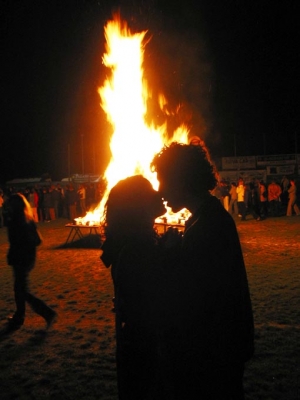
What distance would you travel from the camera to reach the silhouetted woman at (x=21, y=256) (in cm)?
559

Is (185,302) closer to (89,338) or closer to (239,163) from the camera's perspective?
(89,338)

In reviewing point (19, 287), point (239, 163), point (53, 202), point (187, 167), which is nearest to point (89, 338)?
point (19, 287)

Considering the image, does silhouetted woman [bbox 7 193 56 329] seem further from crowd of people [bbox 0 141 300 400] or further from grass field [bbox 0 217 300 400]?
crowd of people [bbox 0 141 300 400]

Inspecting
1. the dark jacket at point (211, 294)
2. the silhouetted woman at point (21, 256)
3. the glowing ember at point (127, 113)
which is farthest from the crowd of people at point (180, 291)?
the glowing ember at point (127, 113)

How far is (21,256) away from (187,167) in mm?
4091

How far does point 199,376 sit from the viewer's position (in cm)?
190

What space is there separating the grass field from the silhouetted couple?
79.6 inches

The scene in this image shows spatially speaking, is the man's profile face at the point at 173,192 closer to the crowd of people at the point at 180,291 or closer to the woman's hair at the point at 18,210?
the crowd of people at the point at 180,291

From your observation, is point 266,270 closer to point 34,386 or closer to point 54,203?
point 34,386

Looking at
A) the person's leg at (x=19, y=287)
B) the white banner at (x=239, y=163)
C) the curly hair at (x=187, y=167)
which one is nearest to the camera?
the curly hair at (x=187, y=167)

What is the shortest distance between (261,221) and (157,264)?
17310 millimetres

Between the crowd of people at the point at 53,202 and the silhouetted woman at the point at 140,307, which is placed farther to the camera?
the crowd of people at the point at 53,202

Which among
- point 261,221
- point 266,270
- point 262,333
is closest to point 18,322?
point 262,333

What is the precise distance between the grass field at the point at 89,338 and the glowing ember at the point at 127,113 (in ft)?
18.5
